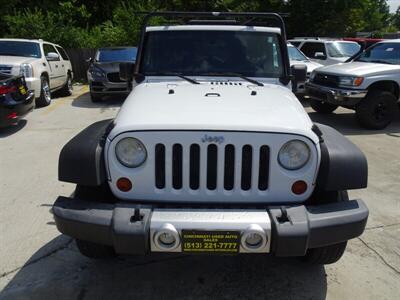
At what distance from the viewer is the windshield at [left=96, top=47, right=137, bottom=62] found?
42.4 ft

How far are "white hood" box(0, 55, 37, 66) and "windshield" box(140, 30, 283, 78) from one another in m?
6.87

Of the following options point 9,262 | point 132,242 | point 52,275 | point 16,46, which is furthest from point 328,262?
point 16,46

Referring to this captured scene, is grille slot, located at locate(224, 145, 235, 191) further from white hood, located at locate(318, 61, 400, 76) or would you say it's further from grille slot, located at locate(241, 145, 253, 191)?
white hood, located at locate(318, 61, 400, 76)

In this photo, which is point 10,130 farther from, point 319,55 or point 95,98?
point 319,55

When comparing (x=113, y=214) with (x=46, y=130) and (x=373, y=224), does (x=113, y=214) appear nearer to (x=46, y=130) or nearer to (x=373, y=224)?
(x=373, y=224)

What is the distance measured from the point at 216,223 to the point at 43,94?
962 centimetres

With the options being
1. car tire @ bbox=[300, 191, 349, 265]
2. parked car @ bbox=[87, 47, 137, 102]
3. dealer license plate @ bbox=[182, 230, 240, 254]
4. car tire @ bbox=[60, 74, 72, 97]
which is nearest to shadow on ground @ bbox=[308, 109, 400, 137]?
parked car @ bbox=[87, 47, 137, 102]

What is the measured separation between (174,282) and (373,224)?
218 centimetres

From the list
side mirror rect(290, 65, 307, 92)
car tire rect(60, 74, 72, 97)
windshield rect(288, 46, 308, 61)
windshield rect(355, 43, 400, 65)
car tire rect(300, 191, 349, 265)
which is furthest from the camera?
car tire rect(60, 74, 72, 97)

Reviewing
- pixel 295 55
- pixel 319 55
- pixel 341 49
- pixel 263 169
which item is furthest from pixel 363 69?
pixel 263 169

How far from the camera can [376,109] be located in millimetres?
8727

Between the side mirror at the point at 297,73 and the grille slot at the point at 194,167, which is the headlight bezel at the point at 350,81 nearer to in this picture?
the side mirror at the point at 297,73

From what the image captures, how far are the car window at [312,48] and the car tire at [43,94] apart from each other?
7996 mm

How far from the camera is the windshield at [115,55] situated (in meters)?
12.9
